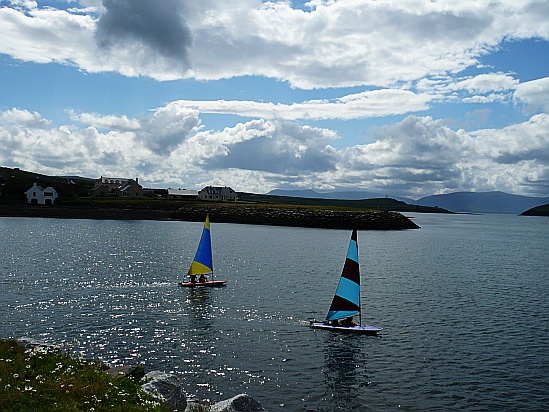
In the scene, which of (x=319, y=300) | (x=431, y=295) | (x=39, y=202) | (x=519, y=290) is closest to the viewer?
(x=319, y=300)

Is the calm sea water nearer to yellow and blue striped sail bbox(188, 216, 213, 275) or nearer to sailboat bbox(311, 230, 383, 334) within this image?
sailboat bbox(311, 230, 383, 334)

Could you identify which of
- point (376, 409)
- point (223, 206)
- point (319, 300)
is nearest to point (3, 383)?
point (376, 409)

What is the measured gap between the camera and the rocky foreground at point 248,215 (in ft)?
488

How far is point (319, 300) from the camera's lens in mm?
42875

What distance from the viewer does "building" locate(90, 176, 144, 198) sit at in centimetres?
18775

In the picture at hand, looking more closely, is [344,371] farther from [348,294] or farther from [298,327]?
[298,327]

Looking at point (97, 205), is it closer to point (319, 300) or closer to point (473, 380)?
point (319, 300)

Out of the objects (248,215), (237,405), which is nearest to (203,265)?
(237,405)

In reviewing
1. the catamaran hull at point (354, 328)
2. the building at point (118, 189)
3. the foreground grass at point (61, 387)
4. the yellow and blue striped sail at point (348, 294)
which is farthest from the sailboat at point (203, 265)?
the building at point (118, 189)

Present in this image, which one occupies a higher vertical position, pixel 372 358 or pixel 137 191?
pixel 137 191

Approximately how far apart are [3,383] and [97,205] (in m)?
156

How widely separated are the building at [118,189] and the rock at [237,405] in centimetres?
17806

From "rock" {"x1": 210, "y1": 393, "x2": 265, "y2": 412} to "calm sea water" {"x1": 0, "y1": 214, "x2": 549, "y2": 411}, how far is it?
119 inches

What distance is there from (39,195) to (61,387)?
6521 inches
